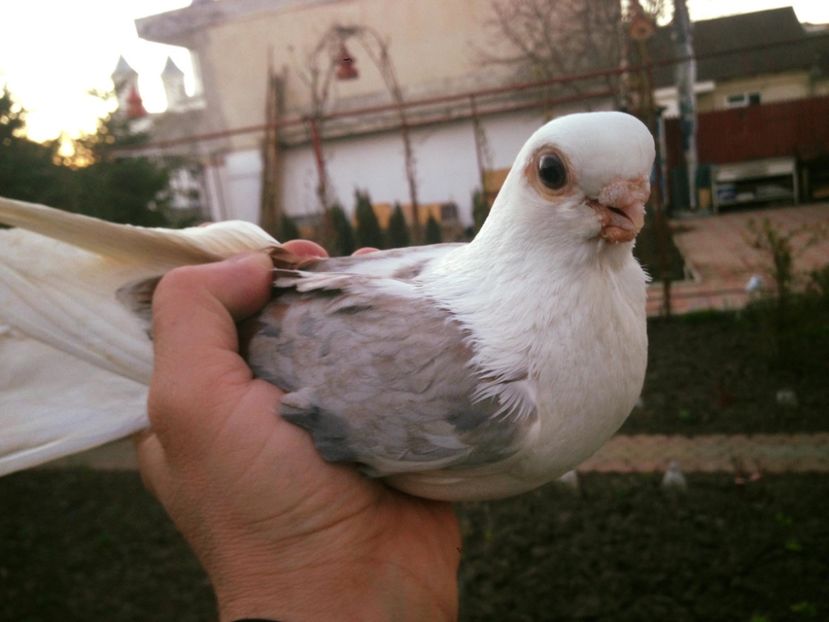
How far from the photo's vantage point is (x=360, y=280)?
1.51m

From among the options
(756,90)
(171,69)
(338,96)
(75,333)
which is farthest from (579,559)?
(756,90)

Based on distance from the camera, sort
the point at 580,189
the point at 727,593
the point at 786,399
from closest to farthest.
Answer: the point at 580,189 → the point at 727,593 → the point at 786,399

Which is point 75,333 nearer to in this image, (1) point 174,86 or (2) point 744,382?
(2) point 744,382

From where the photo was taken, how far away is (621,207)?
1.20 m

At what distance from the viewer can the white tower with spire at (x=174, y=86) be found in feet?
26.4

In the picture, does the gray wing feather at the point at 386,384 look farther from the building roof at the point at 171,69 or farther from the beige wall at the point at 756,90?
the beige wall at the point at 756,90

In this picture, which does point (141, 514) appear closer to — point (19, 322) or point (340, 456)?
point (19, 322)

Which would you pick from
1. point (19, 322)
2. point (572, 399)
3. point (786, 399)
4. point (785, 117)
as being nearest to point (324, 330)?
point (572, 399)

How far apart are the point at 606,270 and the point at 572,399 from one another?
0.87 feet

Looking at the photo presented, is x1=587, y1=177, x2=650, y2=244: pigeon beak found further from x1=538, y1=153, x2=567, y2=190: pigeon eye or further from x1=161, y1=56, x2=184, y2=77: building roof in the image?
x1=161, y1=56, x2=184, y2=77: building roof

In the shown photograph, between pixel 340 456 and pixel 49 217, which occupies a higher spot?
pixel 49 217

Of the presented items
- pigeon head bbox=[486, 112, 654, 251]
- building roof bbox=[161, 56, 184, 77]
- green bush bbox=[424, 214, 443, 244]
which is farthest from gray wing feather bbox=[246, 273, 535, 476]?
building roof bbox=[161, 56, 184, 77]

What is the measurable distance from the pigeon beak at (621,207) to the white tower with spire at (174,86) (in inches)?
303

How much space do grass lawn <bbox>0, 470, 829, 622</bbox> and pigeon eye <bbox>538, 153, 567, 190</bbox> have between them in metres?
2.15
